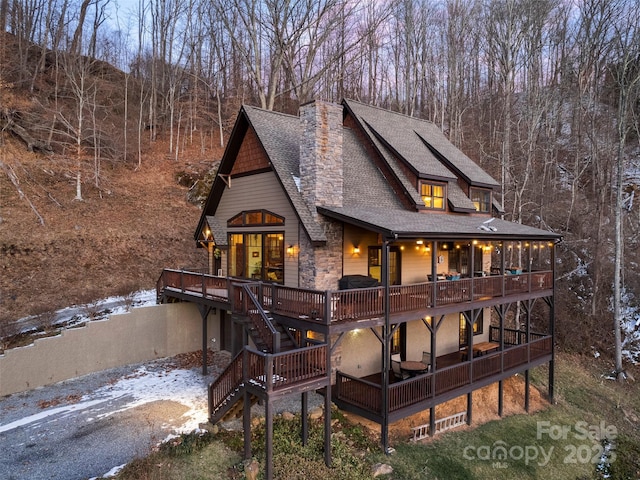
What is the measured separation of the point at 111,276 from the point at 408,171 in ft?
51.4

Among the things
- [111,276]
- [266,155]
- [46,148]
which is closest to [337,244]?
[266,155]

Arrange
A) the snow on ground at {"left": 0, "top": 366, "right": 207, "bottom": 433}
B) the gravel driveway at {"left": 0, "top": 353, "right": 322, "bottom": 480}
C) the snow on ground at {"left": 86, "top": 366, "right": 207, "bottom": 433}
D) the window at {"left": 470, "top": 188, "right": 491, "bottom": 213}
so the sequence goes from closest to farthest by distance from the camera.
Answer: the gravel driveway at {"left": 0, "top": 353, "right": 322, "bottom": 480}, the snow on ground at {"left": 0, "top": 366, "right": 207, "bottom": 433}, the snow on ground at {"left": 86, "top": 366, "right": 207, "bottom": 433}, the window at {"left": 470, "top": 188, "right": 491, "bottom": 213}

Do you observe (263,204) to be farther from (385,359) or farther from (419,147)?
(419,147)

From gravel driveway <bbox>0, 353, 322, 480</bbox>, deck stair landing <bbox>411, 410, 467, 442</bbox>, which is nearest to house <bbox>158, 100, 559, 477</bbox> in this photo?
deck stair landing <bbox>411, 410, 467, 442</bbox>

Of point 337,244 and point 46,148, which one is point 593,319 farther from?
point 46,148

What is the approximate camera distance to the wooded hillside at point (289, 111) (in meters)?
21.3

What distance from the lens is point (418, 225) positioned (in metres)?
12.2

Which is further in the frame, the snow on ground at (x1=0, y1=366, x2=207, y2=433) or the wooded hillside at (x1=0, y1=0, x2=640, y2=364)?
Result: the wooded hillside at (x1=0, y1=0, x2=640, y2=364)

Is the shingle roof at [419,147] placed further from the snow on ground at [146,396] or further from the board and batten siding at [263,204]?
the snow on ground at [146,396]

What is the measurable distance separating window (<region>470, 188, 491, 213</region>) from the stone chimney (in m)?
7.76

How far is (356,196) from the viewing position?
46.5 feet

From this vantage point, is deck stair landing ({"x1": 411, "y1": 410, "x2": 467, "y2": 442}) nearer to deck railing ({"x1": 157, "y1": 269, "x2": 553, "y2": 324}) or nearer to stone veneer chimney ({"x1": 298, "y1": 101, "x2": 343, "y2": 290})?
deck railing ({"x1": 157, "y1": 269, "x2": 553, "y2": 324})

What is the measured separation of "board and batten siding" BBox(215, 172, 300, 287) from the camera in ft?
44.4

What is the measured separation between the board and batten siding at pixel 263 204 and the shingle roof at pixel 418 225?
1578 millimetres
